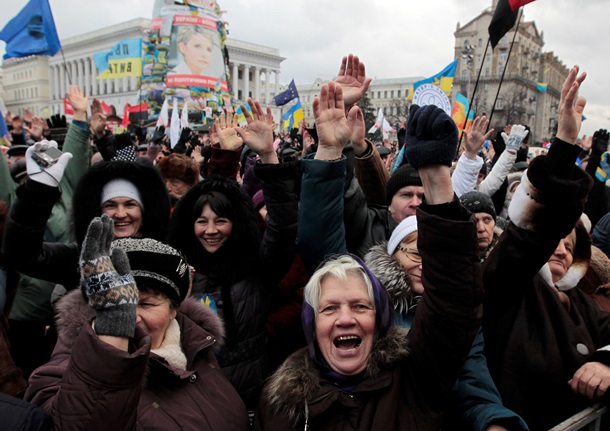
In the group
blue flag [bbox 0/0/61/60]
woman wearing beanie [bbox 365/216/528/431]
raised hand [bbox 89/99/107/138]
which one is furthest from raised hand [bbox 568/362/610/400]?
blue flag [bbox 0/0/61/60]

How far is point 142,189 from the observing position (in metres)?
2.90

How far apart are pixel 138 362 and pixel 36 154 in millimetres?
1451

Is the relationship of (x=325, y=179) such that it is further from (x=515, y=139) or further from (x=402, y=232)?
(x=515, y=139)

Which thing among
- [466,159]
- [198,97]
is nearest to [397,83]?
[198,97]

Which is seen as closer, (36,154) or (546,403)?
(546,403)

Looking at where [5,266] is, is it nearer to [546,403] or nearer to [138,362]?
[138,362]

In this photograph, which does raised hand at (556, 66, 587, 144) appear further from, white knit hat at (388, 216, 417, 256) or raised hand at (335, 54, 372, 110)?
raised hand at (335, 54, 372, 110)

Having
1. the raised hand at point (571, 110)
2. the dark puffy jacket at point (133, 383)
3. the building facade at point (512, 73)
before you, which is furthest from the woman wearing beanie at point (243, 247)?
the building facade at point (512, 73)

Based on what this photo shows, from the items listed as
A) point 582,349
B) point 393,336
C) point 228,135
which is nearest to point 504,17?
point 228,135

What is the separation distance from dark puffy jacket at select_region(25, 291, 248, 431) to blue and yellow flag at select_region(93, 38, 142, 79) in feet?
103

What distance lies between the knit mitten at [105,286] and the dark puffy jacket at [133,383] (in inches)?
2.2

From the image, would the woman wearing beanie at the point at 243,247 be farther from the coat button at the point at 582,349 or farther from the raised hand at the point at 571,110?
the coat button at the point at 582,349

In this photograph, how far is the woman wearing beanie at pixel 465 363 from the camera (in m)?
1.64

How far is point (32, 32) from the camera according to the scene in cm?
751
